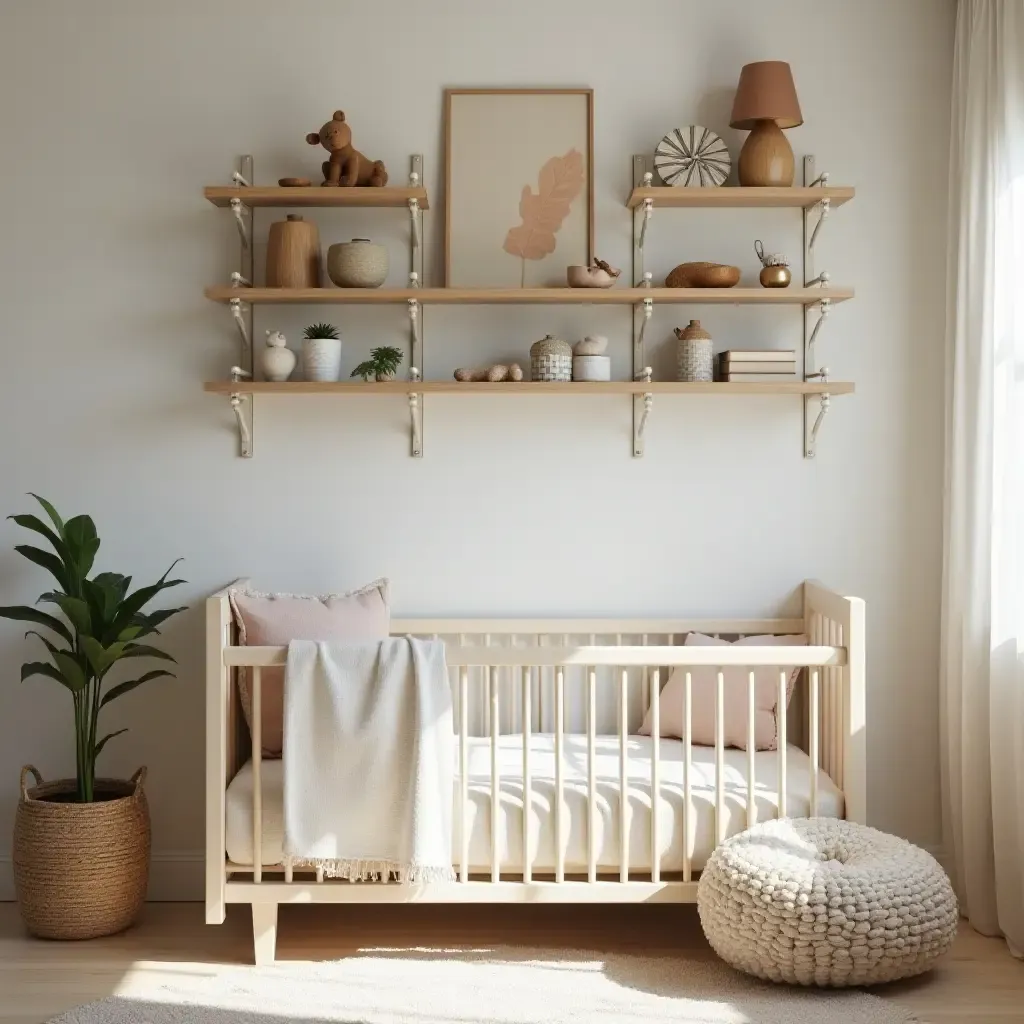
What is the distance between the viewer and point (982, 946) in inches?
114

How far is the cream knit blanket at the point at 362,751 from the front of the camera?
264 cm

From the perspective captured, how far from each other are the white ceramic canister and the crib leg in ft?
4.24

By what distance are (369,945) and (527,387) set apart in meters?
1.41

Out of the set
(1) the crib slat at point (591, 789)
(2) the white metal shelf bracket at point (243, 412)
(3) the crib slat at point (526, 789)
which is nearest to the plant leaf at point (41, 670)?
(2) the white metal shelf bracket at point (243, 412)

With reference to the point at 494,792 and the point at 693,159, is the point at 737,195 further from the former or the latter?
the point at 494,792

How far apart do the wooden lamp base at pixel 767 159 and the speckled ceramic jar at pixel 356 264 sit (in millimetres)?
957

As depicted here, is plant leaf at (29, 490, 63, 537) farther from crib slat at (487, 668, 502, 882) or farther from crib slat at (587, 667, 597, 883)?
crib slat at (587, 667, 597, 883)

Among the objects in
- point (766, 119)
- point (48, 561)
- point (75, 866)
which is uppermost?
point (766, 119)

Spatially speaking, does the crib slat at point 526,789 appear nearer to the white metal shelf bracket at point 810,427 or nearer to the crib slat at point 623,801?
the crib slat at point 623,801

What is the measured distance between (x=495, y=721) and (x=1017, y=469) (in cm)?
134

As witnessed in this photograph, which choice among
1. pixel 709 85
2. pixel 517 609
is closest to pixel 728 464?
pixel 517 609

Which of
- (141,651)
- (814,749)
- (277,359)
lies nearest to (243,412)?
(277,359)

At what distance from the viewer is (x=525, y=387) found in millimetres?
3086

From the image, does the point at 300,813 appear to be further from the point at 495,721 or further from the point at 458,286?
the point at 458,286
